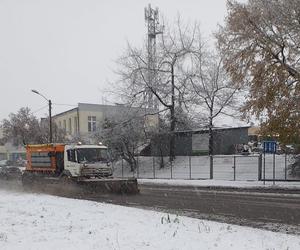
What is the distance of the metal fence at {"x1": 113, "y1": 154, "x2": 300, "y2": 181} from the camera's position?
115 ft

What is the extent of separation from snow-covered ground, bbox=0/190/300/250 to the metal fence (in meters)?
20.8

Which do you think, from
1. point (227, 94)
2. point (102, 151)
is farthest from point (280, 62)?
point (227, 94)

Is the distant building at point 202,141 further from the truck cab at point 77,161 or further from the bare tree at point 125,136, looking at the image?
the truck cab at point 77,161

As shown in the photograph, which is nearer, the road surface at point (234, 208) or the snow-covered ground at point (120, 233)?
the snow-covered ground at point (120, 233)

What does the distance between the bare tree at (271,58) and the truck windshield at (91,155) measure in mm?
9333

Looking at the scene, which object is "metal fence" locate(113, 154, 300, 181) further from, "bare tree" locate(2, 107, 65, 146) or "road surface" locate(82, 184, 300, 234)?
"bare tree" locate(2, 107, 65, 146)

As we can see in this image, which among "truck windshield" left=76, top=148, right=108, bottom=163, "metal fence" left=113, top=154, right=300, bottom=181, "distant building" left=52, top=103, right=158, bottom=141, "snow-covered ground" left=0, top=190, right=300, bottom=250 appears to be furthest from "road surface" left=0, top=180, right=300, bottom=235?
"distant building" left=52, top=103, right=158, bottom=141

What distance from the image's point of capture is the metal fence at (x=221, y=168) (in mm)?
35125

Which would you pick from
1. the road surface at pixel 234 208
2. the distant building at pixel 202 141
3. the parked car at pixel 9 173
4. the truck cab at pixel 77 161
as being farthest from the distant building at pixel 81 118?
the road surface at pixel 234 208

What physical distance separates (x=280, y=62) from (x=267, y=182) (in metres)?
8.30

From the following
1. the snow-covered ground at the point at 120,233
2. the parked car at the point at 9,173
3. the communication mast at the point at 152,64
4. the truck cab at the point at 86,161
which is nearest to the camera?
the snow-covered ground at the point at 120,233

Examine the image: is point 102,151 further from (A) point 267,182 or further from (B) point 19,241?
(B) point 19,241

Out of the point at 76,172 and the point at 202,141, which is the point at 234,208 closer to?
the point at 76,172

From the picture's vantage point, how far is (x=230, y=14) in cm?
3102
